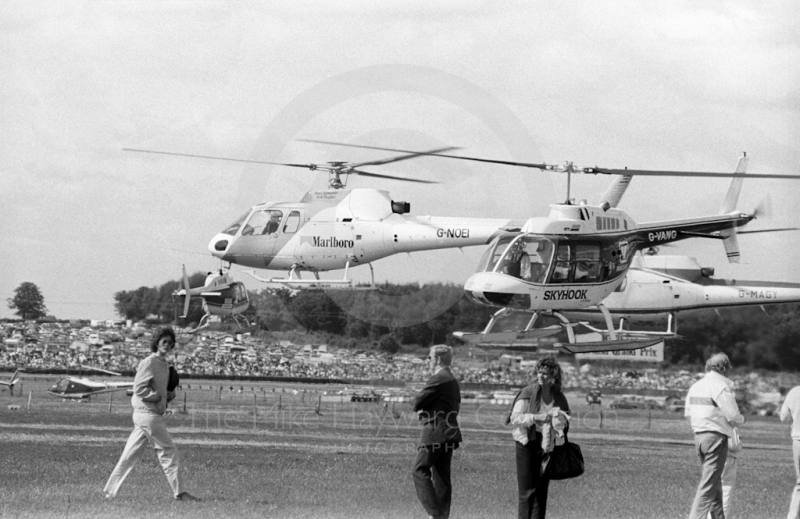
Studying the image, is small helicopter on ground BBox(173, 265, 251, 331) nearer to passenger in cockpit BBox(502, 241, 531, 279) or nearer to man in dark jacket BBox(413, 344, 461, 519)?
passenger in cockpit BBox(502, 241, 531, 279)

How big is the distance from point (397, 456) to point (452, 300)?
28323mm

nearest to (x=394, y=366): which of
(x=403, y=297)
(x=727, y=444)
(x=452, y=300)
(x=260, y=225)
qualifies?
(x=403, y=297)

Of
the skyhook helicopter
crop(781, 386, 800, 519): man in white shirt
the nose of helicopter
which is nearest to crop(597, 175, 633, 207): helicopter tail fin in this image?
the skyhook helicopter

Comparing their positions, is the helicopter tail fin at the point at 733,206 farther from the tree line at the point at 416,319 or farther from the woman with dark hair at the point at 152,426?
the woman with dark hair at the point at 152,426

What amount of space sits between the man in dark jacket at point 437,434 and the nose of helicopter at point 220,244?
80.4 ft

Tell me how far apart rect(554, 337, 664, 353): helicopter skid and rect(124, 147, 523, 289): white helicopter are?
17.5 feet

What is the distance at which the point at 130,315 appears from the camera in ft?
275

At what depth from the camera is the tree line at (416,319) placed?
165ft

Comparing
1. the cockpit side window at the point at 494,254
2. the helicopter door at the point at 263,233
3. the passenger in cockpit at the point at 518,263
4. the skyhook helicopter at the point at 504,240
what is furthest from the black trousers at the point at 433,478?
the helicopter door at the point at 263,233

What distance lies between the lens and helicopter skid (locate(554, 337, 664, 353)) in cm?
2633

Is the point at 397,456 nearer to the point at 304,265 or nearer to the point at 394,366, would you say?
the point at 304,265

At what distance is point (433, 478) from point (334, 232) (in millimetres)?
22551

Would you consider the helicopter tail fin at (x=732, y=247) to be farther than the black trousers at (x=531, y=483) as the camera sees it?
Yes

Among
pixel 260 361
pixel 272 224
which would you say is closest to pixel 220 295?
pixel 272 224
